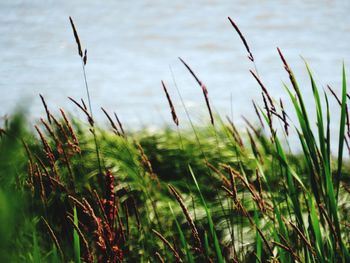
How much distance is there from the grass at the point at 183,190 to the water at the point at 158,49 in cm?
66

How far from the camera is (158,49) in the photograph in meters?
6.12

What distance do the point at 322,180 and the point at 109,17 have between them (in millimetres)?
6354

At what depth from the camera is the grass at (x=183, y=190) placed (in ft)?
3.69

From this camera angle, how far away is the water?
15.7ft

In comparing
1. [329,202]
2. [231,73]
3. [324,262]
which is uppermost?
[329,202]

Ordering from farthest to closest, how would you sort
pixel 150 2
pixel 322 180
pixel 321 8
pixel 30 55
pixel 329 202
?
pixel 150 2 → pixel 321 8 → pixel 30 55 → pixel 322 180 → pixel 329 202

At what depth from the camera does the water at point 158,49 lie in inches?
188

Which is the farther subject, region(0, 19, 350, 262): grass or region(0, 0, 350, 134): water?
region(0, 0, 350, 134): water

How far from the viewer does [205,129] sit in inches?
115

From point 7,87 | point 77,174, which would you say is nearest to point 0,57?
point 7,87

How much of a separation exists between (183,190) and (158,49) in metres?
3.70

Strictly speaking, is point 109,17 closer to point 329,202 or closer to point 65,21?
point 65,21

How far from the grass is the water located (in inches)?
26.0

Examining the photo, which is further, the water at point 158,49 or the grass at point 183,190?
the water at point 158,49
